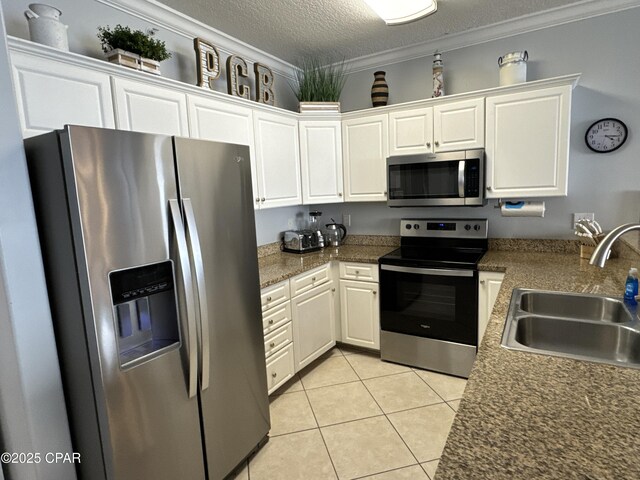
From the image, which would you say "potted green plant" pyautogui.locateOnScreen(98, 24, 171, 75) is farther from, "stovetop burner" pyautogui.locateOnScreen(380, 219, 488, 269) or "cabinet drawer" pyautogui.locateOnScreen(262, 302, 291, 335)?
"stovetop burner" pyautogui.locateOnScreen(380, 219, 488, 269)

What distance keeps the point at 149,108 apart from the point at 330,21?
1472 millimetres

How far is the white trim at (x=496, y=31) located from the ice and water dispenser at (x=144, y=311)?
2.78 metres

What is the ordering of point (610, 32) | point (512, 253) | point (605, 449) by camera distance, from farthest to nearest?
1. point (512, 253)
2. point (610, 32)
3. point (605, 449)

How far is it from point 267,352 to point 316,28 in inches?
93.4

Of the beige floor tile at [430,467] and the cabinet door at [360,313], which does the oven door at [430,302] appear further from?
the beige floor tile at [430,467]

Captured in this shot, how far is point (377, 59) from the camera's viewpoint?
10.7 ft

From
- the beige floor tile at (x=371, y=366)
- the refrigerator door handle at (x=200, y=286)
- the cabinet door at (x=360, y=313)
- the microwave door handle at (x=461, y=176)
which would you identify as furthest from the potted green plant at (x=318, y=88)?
the beige floor tile at (x=371, y=366)

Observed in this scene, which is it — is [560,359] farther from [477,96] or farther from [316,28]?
[316,28]

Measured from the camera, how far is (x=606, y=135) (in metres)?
2.54

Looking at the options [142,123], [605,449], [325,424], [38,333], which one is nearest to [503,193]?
[325,424]

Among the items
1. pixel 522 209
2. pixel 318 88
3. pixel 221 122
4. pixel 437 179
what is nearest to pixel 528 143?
pixel 522 209

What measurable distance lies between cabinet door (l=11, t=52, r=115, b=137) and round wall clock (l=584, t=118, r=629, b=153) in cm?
309

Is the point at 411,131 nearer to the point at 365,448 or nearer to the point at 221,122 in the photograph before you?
the point at 221,122

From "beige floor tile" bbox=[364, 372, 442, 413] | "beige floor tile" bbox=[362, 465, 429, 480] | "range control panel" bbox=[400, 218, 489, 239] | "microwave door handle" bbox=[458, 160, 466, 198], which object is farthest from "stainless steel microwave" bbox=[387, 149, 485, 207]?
"beige floor tile" bbox=[362, 465, 429, 480]
